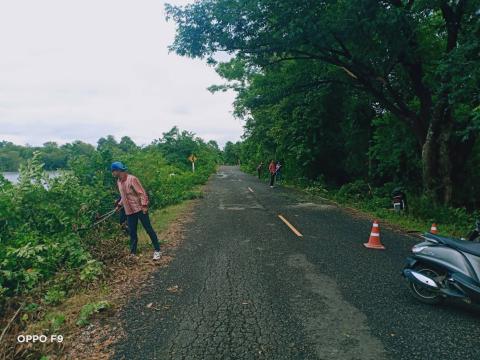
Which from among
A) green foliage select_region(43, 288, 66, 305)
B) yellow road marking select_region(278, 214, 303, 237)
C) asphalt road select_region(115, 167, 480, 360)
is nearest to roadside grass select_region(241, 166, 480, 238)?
asphalt road select_region(115, 167, 480, 360)

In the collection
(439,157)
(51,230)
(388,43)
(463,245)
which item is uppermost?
(388,43)

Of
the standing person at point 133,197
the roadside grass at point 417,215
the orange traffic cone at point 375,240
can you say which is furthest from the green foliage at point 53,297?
the roadside grass at point 417,215

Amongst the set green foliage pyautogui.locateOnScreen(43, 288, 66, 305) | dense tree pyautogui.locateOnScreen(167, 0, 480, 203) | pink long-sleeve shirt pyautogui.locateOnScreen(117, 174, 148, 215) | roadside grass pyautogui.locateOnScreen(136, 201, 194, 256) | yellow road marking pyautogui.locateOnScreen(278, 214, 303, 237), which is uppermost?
dense tree pyautogui.locateOnScreen(167, 0, 480, 203)

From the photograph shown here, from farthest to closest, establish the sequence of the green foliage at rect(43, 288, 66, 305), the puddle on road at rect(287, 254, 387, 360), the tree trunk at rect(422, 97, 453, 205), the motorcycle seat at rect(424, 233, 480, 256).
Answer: the tree trunk at rect(422, 97, 453, 205) → the green foliage at rect(43, 288, 66, 305) → the motorcycle seat at rect(424, 233, 480, 256) → the puddle on road at rect(287, 254, 387, 360)

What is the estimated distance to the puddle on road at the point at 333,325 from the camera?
3396 mm

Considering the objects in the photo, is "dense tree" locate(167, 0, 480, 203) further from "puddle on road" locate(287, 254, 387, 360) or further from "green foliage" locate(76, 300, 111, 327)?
"green foliage" locate(76, 300, 111, 327)

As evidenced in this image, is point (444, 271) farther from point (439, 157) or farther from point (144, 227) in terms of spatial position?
point (439, 157)

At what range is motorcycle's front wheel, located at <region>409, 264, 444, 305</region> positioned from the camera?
4.45 metres

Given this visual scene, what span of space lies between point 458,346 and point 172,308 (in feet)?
11.5

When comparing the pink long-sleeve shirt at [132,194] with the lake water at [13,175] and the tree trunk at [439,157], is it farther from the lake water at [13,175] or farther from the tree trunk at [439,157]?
the tree trunk at [439,157]

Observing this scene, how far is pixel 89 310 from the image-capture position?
4.31 metres

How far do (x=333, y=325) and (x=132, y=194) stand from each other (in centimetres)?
461

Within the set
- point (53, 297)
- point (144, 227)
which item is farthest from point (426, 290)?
point (53, 297)

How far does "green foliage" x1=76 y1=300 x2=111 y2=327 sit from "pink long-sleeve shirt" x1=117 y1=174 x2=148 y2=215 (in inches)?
93.9
